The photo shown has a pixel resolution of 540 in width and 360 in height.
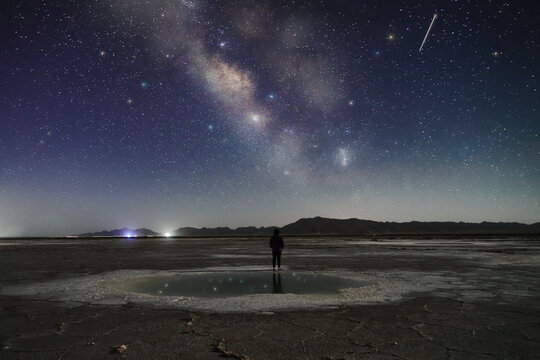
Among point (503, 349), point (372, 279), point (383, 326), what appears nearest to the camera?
point (503, 349)

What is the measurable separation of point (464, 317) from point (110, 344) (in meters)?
5.55

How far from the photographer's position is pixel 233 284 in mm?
10570

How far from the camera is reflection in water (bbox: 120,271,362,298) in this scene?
9305mm

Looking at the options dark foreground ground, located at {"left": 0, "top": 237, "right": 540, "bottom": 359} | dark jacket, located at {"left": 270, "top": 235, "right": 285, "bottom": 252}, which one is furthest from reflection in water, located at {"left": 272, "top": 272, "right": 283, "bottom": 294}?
dark foreground ground, located at {"left": 0, "top": 237, "right": 540, "bottom": 359}

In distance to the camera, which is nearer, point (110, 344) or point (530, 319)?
point (110, 344)

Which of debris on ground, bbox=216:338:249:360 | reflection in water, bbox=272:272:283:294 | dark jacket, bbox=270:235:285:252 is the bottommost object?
reflection in water, bbox=272:272:283:294

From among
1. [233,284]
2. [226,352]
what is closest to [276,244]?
[233,284]

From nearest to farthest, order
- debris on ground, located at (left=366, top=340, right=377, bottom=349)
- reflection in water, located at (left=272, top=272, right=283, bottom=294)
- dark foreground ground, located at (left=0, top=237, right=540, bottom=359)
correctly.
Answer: dark foreground ground, located at (left=0, top=237, right=540, bottom=359), debris on ground, located at (left=366, top=340, right=377, bottom=349), reflection in water, located at (left=272, top=272, right=283, bottom=294)

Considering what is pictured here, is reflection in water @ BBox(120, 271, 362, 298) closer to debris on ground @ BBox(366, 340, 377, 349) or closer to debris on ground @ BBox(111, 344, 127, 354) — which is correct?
debris on ground @ BBox(111, 344, 127, 354)

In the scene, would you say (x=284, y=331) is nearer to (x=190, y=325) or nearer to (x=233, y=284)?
(x=190, y=325)

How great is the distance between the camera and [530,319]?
6.37 m

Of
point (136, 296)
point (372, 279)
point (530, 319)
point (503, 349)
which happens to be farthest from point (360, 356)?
point (372, 279)

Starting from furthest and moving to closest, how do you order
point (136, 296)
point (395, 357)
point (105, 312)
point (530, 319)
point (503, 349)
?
point (136, 296)
point (105, 312)
point (530, 319)
point (503, 349)
point (395, 357)

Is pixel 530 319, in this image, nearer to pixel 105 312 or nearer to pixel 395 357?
pixel 395 357
